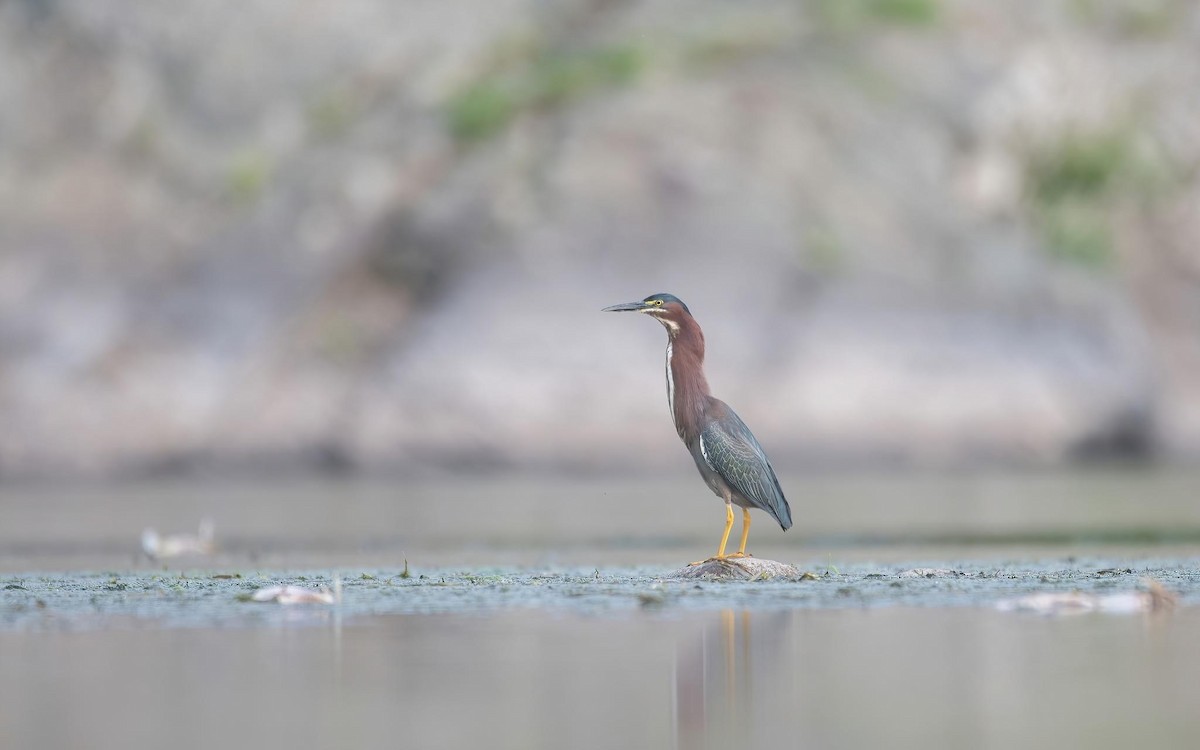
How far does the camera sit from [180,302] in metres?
39.8

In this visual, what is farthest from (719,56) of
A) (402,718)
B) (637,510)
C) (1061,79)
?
(402,718)

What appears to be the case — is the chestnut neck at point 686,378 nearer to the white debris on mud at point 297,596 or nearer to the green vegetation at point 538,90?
the white debris on mud at point 297,596

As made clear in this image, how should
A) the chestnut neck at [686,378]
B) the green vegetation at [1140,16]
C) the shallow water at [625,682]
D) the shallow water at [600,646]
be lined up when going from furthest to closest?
the green vegetation at [1140,16] < the chestnut neck at [686,378] < the shallow water at [600,646] < the shallow water at [625,682]

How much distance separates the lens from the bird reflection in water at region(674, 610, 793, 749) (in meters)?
7.65

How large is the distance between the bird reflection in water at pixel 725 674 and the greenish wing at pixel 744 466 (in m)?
2.78

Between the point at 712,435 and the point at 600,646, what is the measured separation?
4.55m

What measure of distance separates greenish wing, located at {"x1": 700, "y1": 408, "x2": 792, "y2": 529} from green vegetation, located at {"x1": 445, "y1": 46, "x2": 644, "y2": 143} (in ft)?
88.9

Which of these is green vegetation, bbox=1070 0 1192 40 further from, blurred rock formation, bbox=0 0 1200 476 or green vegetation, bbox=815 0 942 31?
green vegetation, bbox=815 0 942 31

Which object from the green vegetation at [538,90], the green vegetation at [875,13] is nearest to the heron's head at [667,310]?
the green vegetation at [538,90]

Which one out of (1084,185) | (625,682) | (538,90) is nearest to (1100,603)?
(625,682)

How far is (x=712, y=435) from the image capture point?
14.5 metres

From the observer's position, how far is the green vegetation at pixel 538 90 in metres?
41.2

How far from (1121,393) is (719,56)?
35.0ft

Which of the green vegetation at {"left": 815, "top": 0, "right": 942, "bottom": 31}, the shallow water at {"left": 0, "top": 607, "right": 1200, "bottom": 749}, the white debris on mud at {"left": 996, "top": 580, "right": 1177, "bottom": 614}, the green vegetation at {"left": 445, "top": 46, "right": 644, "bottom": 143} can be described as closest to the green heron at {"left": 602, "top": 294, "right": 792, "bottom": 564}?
the white debris on mud at {"left": 996, "top": 580, "right": 1177, "bottom": 614}
